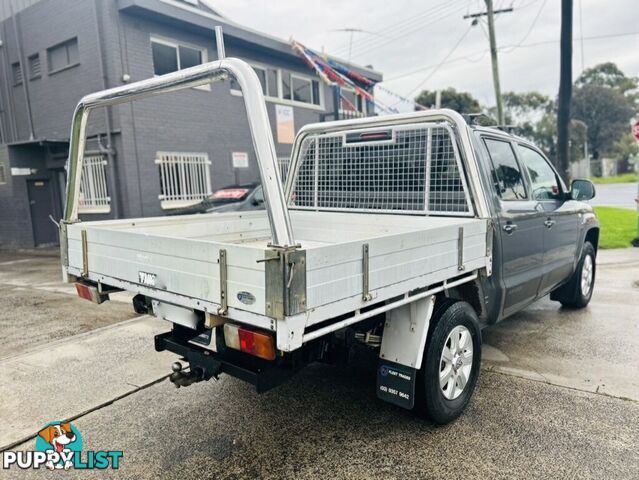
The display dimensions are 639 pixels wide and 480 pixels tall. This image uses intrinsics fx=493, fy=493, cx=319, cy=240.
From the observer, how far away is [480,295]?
366cm

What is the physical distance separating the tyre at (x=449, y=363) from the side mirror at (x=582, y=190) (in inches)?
96.9

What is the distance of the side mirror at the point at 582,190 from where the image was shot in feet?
16.6

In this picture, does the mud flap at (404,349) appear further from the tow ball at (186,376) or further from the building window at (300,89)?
the building window at (300,89)

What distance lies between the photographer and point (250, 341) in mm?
2369

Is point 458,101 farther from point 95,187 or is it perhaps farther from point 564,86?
point 95,187

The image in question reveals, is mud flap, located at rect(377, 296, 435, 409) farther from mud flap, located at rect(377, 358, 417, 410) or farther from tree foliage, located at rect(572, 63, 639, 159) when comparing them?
tree foliage, located at rect(572, 63, 639, 159)

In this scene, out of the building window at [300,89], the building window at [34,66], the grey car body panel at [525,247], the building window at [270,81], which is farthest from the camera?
the building window at [300,89]

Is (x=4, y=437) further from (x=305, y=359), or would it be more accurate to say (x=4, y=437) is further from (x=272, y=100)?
(x=272, y=100)

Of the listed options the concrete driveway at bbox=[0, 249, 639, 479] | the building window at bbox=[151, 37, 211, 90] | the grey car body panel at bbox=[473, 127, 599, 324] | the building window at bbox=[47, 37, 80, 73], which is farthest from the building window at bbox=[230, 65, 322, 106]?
the concrete driveway at bbox=[0, 249, 639, 479]

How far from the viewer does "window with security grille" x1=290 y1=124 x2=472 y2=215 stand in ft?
12.8

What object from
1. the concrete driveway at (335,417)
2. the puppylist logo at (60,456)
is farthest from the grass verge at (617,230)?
the puppylist logo at (60,456)

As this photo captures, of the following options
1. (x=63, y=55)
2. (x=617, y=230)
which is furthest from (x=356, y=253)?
(x=63, y=55)

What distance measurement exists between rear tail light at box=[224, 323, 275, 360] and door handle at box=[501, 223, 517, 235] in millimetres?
2344

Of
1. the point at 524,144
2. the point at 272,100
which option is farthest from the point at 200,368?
the point at 272,100
